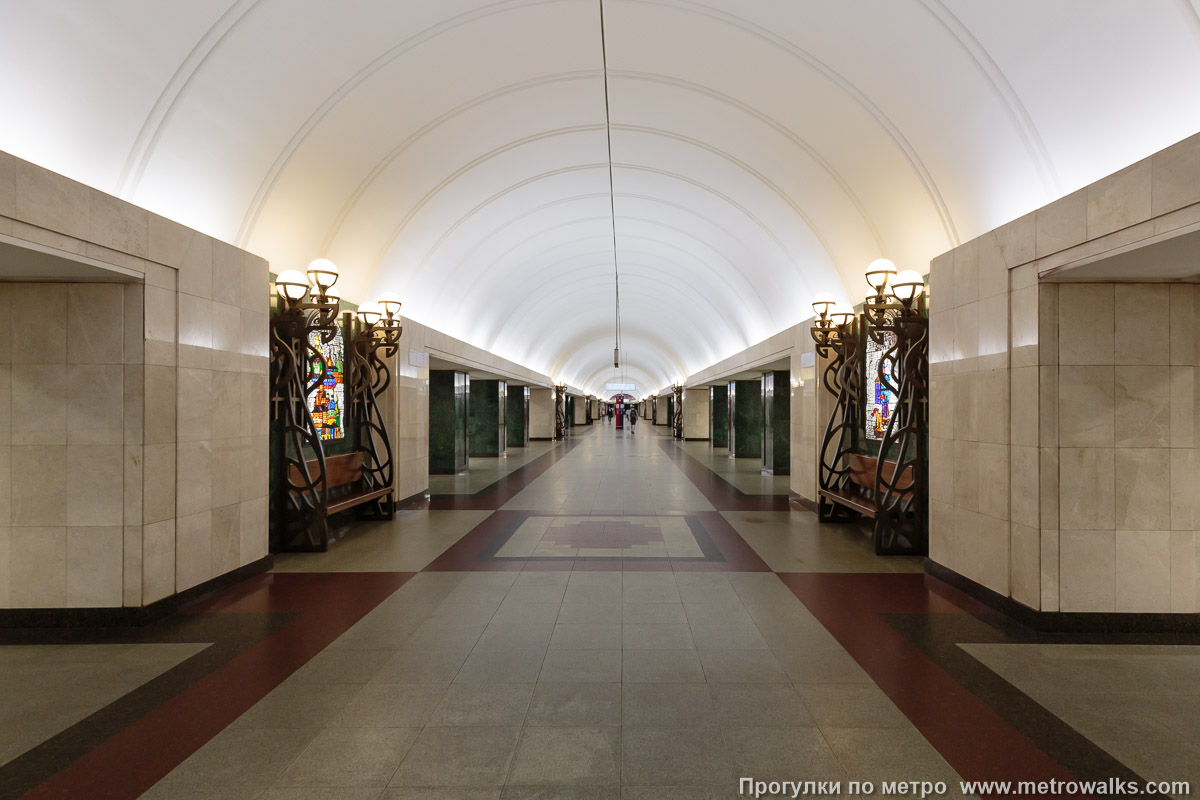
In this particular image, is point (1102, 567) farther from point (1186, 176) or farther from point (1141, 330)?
point (1186, 176)

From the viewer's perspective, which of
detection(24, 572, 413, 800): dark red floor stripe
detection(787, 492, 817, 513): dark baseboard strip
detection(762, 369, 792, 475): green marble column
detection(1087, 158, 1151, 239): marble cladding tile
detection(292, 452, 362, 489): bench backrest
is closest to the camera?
detection(24, 572, 413, 800): dark red floor stripe

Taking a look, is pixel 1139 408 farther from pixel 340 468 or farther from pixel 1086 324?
pixel 340 468

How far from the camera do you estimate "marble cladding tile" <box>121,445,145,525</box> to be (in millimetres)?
4656

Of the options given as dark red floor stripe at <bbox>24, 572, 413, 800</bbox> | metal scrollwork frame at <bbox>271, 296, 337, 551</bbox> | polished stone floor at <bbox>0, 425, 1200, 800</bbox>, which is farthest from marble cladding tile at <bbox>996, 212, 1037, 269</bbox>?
metal scrollwork frame at <bbox>271, 296, 337, 551</bbox>

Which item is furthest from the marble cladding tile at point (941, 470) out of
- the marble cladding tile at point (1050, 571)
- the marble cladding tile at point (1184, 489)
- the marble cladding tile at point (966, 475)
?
the marble cladding tile at point (1184, 489)

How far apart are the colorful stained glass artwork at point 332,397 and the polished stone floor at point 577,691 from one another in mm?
3008

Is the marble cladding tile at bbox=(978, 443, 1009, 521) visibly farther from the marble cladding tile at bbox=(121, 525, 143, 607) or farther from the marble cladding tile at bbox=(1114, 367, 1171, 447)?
the marble cladding tile at bbox=(121, 525, 143, 607)

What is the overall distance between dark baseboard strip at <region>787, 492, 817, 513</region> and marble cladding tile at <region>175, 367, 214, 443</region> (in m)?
8.77

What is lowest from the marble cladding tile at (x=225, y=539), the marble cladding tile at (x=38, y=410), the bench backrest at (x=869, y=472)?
the marble cladding tile at (x=225, y=539)

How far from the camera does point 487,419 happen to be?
19.9m

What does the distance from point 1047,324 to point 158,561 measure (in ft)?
25.2

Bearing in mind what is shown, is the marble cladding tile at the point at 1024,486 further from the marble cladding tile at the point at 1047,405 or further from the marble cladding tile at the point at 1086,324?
the marble cladding tile at the point at 1086,324

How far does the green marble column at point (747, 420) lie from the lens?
63.9 feet

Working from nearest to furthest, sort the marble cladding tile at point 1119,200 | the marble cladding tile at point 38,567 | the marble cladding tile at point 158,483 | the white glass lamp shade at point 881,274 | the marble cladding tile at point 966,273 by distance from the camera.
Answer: the marble cladding tile at point 1119,200 < the marble cladding tile at point 38,567 < the marble cladding tile at point 158,483 < the marble cladding tile at point 966,273 < the white glass lamp shade at point 881,274
